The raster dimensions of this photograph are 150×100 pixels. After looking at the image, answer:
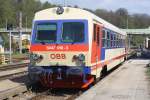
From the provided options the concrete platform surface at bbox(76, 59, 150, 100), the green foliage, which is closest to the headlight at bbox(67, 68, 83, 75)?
the concrete platform surface at bbox(76, 59, 150, 100)

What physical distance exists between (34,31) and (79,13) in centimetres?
179

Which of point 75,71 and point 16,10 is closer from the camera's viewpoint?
point 75,71

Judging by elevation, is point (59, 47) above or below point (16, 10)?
below

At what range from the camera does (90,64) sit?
50.6ft

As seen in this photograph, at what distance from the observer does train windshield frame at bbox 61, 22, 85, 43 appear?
1559cm

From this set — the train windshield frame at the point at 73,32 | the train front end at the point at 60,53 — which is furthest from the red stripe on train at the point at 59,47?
the train windshield frame at the point at 73,32

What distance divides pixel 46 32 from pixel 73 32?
1013mm

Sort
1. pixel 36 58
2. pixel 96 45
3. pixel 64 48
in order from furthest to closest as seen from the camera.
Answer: pixel 96 45
pixel 36 58
pixel 64 48

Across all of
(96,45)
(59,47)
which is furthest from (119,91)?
(59,47)

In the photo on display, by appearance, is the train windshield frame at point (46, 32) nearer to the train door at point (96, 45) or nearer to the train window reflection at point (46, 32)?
the train window reflection at point (46, 32)

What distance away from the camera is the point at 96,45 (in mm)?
16609

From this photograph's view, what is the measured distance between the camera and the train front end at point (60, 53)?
50.2ft

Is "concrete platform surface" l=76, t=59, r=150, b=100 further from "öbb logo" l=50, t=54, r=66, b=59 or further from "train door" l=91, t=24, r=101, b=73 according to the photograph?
"öbb logo" l=50, t=54, r=66, b=59

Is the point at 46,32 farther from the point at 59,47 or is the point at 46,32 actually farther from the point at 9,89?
the point at 9,89
